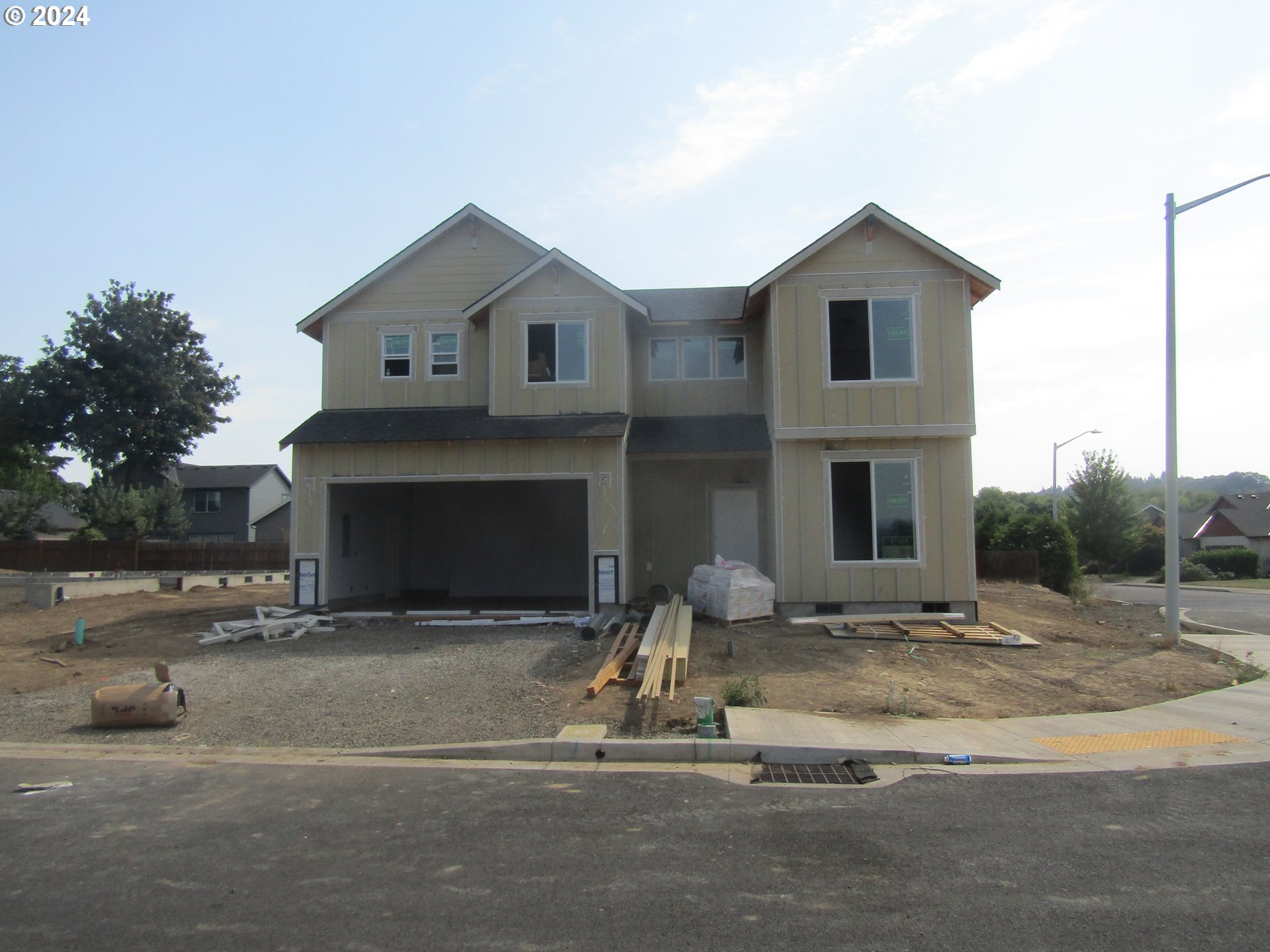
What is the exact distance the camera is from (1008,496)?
73375 millimetres

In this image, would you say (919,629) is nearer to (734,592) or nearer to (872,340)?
(734,592)

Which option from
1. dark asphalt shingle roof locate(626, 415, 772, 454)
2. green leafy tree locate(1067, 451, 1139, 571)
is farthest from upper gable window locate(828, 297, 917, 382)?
green leafy tree locate(1067, 451, 1139, 571)

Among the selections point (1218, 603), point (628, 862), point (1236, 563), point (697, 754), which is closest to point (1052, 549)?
point (1218, 603)

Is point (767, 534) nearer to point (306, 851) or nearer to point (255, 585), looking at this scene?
point (306, 851)

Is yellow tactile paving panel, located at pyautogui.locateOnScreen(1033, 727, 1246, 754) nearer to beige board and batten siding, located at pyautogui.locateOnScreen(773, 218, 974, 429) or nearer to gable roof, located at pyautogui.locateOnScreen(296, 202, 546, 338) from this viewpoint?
beige board and batten siding, located at pyautogui.locateOnScreen(773, 218, 974, 429)

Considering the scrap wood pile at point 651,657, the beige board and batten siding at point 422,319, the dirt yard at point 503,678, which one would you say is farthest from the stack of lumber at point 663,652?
the beige board and batten siding at point 422,319

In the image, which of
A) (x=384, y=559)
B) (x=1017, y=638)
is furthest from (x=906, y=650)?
(x=384, y=559)

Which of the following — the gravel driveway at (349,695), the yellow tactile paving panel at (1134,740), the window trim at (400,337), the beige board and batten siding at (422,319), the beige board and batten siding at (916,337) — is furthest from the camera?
the window trim at (400,337)

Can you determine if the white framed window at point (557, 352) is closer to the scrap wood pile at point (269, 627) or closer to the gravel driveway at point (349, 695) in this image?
the gravel driveway at point (349, 695)

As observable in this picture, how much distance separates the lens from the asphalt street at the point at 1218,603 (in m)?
19.5

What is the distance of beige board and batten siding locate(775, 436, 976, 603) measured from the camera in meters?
15.5

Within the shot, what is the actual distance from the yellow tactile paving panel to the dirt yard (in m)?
1.15

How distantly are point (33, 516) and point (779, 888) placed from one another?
47345 mm

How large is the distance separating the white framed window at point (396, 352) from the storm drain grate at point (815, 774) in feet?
44.1
